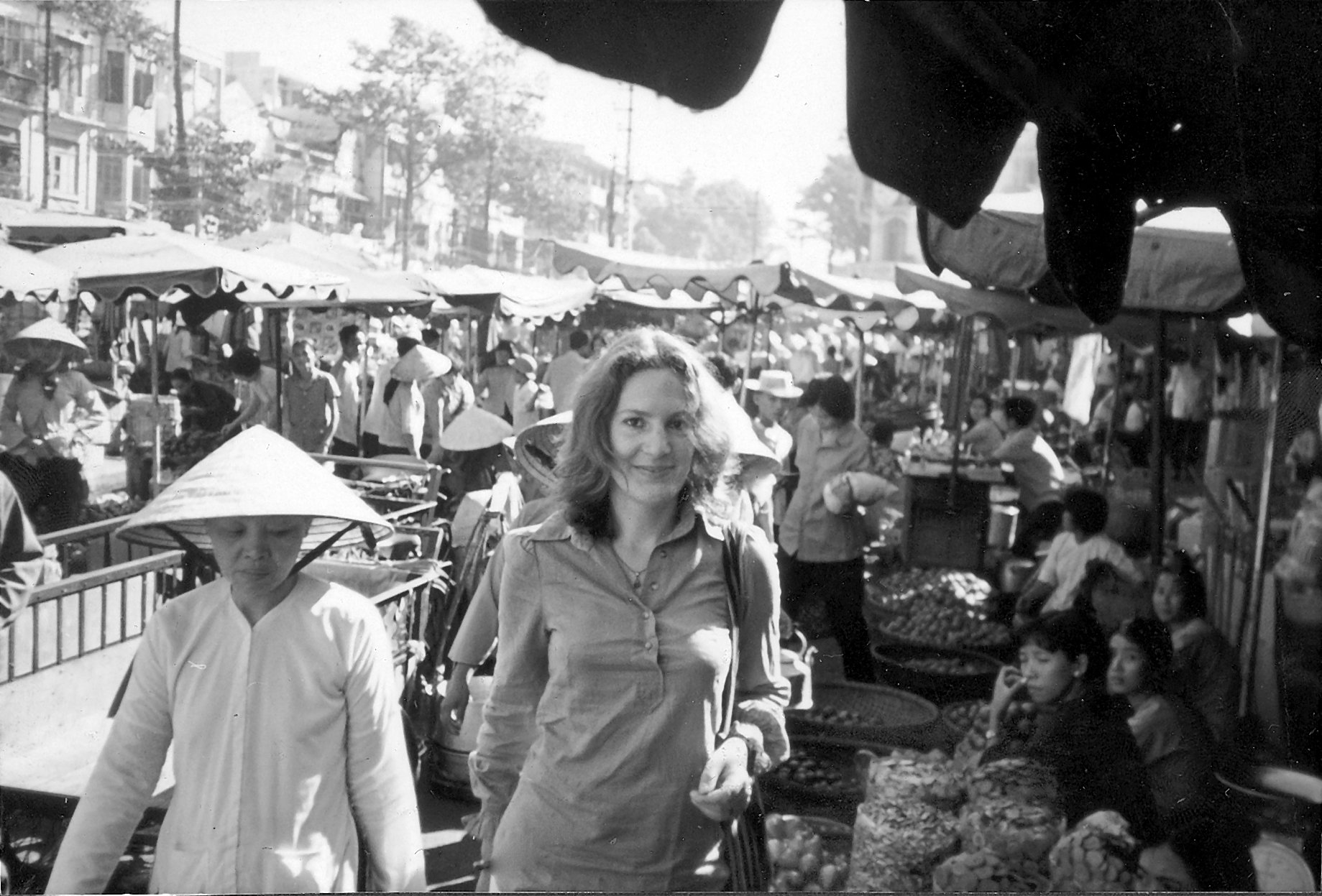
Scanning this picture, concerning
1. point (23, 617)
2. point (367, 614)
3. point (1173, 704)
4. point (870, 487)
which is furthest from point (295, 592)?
point (870, 487)

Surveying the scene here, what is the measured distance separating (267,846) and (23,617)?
7.02ft

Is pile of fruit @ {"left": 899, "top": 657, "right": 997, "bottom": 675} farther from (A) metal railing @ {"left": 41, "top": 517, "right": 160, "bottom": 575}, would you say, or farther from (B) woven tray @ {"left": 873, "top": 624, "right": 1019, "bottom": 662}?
(A) metal railing @ {"left": 41, "top": 517, "right": 160, "bottom": 575}

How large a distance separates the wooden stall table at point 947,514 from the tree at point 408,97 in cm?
578

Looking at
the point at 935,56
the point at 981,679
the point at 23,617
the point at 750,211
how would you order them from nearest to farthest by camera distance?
the point at 935,56 → the point at 23,617 → the point at 750,211 → the point at 981,679

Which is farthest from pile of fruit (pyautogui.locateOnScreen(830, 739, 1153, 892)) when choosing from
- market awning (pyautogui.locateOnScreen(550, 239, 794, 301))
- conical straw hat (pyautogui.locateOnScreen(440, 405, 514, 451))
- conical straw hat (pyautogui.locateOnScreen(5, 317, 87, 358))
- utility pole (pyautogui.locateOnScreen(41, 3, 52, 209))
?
market awning (pyautogui.locateOnScreen(550, 239, 794, 301))

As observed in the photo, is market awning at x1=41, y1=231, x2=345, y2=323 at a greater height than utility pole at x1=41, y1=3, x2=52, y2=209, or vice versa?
utility pole at x1=41, y1=3, x2=52, y2=209

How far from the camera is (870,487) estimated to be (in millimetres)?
A: 5941

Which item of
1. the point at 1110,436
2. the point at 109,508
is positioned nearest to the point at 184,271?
the point at 109,508

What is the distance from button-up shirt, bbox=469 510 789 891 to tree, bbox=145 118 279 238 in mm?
2206

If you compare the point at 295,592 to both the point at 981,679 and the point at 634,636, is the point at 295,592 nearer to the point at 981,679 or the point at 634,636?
the point at 634,636

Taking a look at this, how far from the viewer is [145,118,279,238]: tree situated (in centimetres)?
380

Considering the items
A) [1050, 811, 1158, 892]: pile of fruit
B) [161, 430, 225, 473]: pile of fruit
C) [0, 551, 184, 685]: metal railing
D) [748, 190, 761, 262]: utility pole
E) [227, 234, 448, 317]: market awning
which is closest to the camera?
[1050, 811, 1158, 892]: pile of fruit

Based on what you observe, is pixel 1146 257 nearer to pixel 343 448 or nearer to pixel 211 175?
pixel 211 175

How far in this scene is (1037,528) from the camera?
26.6 feet
